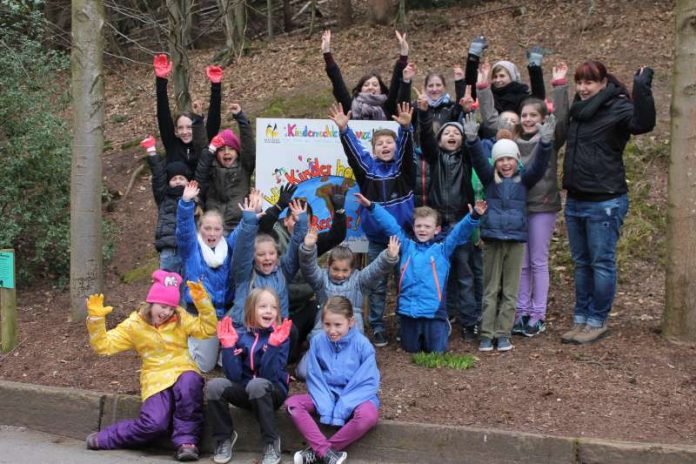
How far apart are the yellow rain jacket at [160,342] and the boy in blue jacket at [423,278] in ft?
5.71

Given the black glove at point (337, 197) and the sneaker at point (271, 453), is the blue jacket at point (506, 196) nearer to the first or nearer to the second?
the black glove at point (337, 197)

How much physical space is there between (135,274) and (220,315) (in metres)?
3.72

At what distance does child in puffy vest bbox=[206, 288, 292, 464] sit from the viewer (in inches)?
232

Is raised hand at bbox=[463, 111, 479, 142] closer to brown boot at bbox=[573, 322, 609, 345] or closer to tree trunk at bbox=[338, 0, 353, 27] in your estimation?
brown boot at bbox=[573, 322, 609, 345]

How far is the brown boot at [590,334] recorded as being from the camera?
722 cm

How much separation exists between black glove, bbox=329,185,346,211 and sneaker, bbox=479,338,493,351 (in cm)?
168

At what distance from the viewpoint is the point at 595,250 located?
284 inches

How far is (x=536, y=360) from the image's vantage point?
22.7ft

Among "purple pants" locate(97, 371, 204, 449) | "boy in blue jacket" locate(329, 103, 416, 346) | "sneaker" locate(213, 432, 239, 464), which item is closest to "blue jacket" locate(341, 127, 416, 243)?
"boy in blue jacket" locate(329, 103, 416, 346)

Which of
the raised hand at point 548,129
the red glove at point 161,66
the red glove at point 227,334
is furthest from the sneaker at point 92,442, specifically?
the raised hand at point 548,129

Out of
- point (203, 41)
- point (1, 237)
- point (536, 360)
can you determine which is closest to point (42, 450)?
point (536, 360)

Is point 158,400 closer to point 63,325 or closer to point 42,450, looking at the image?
point 42,450

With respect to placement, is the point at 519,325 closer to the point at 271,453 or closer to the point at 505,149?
the point at 505,149

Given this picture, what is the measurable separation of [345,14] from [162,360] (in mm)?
16439
